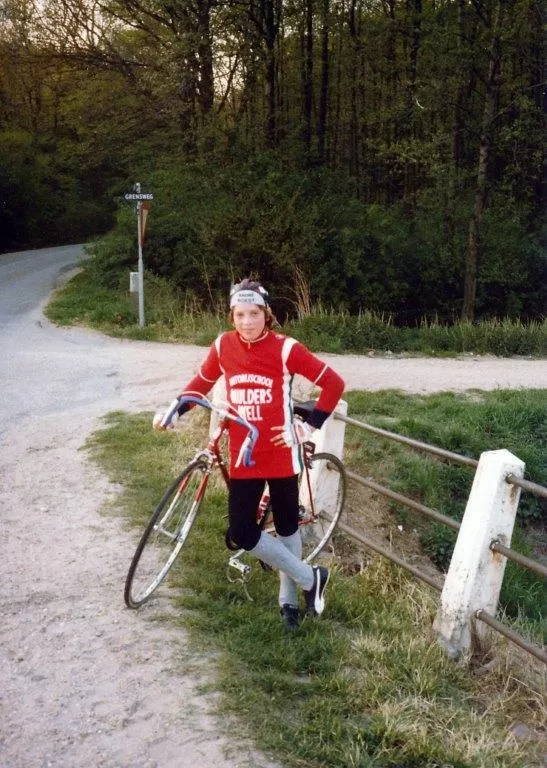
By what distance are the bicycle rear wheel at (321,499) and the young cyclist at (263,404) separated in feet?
4.04

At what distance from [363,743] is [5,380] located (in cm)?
901

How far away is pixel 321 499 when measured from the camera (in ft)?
19.1

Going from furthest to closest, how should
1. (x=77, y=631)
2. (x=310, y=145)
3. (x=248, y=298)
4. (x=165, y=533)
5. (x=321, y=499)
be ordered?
(x=310, y=145)
(x=321, y=499)
(x=165, y=533)
(x=77, y=631)
(x=248, y=298)

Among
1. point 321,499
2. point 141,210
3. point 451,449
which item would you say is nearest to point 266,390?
point 321,499

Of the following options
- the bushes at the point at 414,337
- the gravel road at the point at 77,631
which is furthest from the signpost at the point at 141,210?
the gravel road at the point at 77,631

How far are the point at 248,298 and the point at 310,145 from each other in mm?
25651

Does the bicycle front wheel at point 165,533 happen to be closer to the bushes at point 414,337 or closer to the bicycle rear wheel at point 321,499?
the bicycle rear wheel at point 321,499

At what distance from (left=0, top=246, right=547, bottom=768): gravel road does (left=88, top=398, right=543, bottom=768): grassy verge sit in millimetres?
208

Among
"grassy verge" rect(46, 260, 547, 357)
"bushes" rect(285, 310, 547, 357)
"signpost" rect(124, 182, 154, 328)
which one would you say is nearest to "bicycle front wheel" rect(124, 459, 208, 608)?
"grassy verge" rect(46, 260, 547, 357)

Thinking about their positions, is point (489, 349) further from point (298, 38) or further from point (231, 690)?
point (298, 38)

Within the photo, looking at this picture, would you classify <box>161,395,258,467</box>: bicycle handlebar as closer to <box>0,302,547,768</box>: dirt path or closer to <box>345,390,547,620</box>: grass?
<box>0,302,547,768</box>: dirt path

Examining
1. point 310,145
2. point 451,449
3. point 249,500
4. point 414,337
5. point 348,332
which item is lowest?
point 451,449

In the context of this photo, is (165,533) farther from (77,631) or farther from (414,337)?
(414,337)

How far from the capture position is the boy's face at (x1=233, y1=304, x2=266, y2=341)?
13.2 ft
